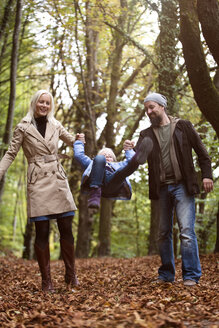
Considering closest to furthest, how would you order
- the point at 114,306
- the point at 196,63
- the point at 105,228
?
the point at 114,306 → the point at 196,63 → the point at 105,228

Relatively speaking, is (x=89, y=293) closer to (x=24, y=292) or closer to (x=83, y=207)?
(x=24, y=292)

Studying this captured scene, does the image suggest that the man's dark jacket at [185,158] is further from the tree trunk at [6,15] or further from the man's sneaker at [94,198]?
the tree trunk at [6,15]

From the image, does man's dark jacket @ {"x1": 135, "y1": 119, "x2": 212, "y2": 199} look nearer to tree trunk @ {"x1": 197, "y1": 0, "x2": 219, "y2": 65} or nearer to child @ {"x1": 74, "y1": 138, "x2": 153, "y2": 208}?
child @ {"x1": 74, "y1": 138, "x2": 153, "y2": 208}

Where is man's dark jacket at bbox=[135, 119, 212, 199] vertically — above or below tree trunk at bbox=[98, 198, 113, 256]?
above

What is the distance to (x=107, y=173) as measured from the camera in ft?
17.7

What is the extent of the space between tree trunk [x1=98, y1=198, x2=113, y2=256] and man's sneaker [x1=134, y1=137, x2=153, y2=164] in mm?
8780

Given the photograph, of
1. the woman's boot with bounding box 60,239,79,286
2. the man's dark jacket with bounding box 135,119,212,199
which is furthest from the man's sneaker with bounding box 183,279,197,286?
the woman's boot with bounding box 60,239,79,286

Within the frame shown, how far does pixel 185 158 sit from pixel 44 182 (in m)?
1.80

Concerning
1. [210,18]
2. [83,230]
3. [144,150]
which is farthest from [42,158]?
[83,230]

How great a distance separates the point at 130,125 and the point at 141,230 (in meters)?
6.58

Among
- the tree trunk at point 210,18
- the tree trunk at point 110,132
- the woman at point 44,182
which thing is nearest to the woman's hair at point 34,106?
the woman at point 44,182

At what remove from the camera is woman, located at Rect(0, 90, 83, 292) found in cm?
512

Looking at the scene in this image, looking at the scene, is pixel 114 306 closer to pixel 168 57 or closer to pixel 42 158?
pixel 42 158

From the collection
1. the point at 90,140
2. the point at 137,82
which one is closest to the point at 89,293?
the point at 90,140
